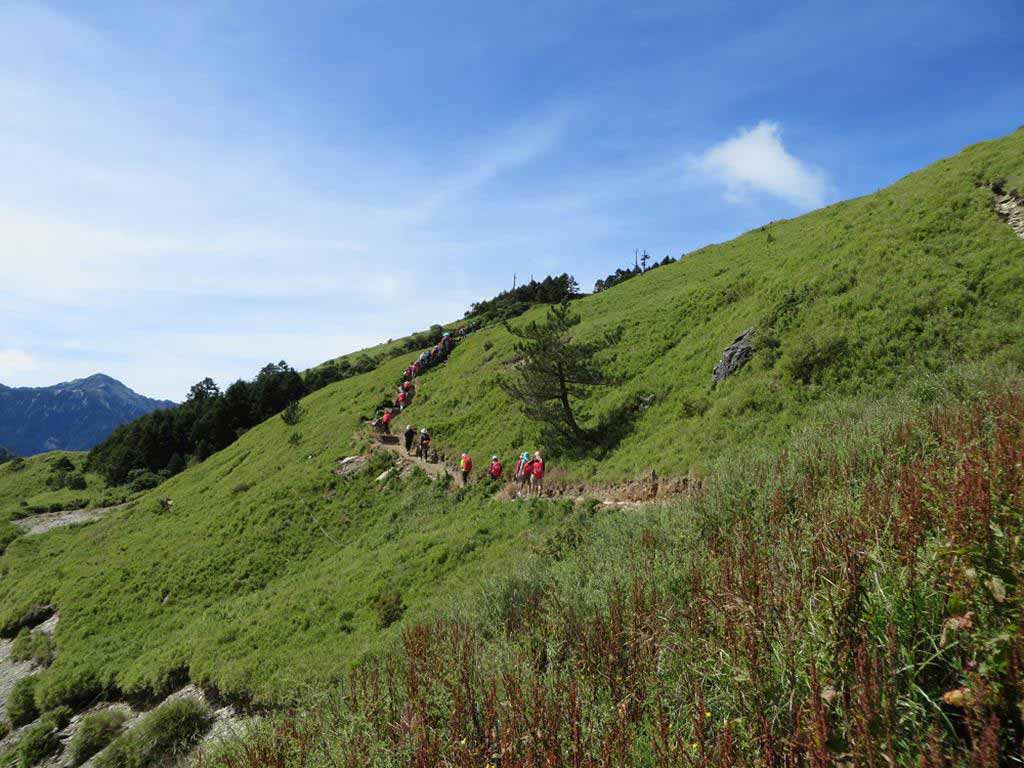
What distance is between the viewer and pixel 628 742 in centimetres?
359

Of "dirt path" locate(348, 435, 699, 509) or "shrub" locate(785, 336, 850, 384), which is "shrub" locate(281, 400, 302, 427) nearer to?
"dirt path" locate(348, 435, 699, 509)

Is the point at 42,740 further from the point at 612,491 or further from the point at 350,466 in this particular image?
the point at 612,491

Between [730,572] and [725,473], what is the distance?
586cm

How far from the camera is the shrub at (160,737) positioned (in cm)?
1273

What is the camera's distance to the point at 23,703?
61.6 feet

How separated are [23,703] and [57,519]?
45.4 meters

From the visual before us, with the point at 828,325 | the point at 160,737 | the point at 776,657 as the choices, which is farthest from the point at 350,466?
the point at 776,657

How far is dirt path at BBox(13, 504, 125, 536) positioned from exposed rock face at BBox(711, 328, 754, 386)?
5967 centimetres

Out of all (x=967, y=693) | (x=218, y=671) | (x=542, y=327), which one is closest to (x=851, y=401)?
(x=542, y=327)

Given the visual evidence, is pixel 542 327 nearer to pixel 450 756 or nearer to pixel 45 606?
pixel 450 756

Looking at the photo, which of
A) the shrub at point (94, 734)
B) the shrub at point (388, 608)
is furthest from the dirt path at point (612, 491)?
the shrub at point (94, 734)

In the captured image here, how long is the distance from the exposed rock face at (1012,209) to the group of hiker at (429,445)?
20.5m

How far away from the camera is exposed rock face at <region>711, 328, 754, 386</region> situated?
20.4 m

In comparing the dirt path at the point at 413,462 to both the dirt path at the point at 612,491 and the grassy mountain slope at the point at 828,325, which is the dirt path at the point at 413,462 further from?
the grassy mountain slope at the point at 828,325
